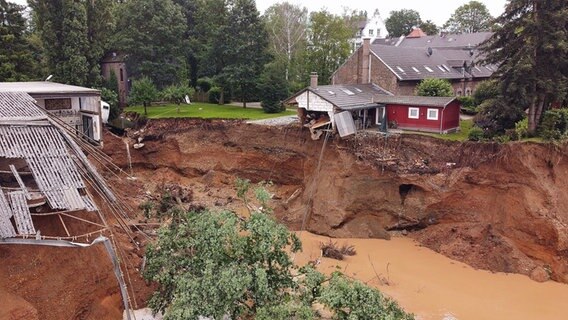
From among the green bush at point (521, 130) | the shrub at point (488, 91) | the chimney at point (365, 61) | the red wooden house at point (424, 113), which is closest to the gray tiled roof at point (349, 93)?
the chimney at point (365, 61)

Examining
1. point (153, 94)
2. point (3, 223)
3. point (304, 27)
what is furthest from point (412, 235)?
point (304, 27)

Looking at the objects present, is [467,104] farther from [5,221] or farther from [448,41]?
[5,221]

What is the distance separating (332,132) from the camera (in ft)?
95.7

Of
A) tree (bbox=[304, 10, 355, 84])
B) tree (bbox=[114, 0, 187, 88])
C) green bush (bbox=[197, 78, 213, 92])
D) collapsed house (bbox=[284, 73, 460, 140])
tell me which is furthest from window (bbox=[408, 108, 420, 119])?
green bush (bbox=[197, 78, 213, 92])

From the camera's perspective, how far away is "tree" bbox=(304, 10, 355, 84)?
45.5 metres

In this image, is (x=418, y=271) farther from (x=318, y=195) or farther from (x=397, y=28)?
(x=397, y=28)

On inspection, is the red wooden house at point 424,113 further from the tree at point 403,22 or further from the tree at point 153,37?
the tree at point 403,22

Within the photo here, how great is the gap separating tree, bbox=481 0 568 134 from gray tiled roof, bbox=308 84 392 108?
8467mm

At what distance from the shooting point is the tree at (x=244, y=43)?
4066cm

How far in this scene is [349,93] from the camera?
32.0m

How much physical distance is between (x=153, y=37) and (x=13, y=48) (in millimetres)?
11061

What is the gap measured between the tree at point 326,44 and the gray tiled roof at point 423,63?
6876mm

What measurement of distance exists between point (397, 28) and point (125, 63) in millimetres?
62404

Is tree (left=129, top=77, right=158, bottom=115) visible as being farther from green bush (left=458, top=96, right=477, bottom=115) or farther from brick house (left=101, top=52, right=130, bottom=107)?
green bush (left=458, top=96, right=477, bottom=115)
